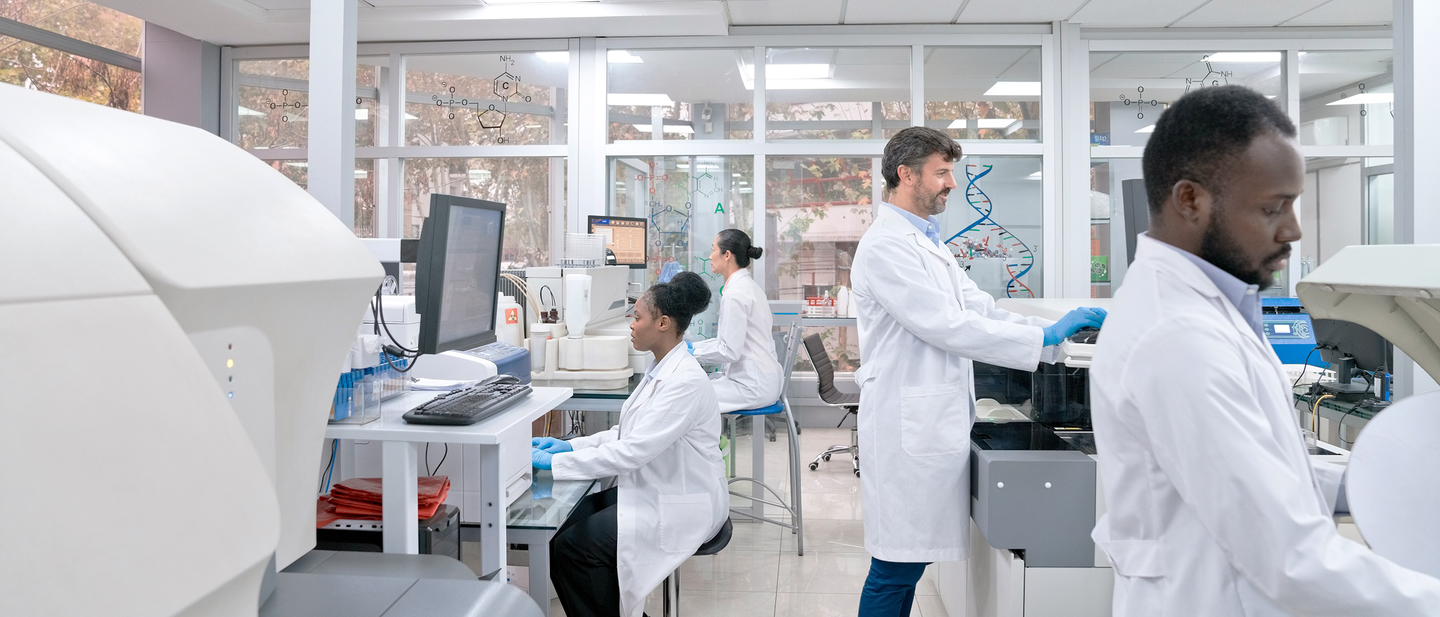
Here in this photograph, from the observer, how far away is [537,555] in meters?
1.67

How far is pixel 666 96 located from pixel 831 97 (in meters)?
1.00

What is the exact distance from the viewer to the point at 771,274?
16.2ft

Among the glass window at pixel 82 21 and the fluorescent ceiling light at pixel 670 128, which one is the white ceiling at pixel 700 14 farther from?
the fluorescent ceiling light at pixel 670 128

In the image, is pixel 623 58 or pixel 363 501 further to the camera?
pixel 623 58

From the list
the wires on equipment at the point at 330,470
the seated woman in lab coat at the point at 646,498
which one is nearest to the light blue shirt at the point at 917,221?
the seated woman in lab coat at the point at 646,498

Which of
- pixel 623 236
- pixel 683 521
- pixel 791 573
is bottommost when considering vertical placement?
pixel 791 573

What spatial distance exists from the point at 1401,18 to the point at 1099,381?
107 cm

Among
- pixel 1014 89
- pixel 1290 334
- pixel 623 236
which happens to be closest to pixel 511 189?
pixel 623 236

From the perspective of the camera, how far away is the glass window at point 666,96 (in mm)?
4828

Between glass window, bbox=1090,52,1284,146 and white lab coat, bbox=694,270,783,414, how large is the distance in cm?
255

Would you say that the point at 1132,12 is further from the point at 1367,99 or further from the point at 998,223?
the point at 1367,99

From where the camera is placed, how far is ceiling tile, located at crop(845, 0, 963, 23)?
4227 mm

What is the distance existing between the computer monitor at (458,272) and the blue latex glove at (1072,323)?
132cm

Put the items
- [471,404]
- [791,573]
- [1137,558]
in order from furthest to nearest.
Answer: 1. [791,573]
2. [471,404]
3. [1137,558]
